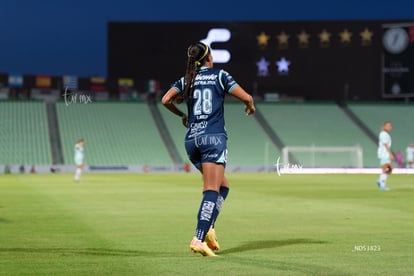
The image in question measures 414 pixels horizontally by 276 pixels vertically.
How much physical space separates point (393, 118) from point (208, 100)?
202 ft

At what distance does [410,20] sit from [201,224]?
5595 cm

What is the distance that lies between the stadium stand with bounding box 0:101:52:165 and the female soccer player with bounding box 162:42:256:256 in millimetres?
49618

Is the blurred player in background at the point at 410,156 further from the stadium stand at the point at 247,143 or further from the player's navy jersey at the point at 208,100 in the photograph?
the player's navy jersey at the point at 208,100

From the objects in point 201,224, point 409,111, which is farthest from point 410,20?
point 201,224

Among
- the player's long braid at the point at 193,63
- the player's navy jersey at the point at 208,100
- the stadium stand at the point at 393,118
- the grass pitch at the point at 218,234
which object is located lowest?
the grass pitch at the point at 218,234

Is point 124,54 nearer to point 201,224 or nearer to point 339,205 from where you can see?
point 339,205

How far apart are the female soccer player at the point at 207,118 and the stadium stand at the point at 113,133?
49.6m

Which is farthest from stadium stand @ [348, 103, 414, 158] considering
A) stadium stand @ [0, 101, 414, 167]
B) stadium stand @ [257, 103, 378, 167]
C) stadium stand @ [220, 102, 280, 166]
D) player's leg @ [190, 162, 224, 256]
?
player's leg @ [190, 162, 224, 256]

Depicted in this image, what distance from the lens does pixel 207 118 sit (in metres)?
9.54

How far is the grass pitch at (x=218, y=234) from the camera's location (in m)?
8.34

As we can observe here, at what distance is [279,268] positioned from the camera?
26.9 feet

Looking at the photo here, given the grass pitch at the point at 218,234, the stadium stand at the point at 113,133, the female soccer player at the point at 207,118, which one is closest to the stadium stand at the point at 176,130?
the stadium stand at the point at 113,133

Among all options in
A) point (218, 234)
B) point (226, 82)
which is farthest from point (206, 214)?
point (218, 234)

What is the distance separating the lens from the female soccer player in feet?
30.9
